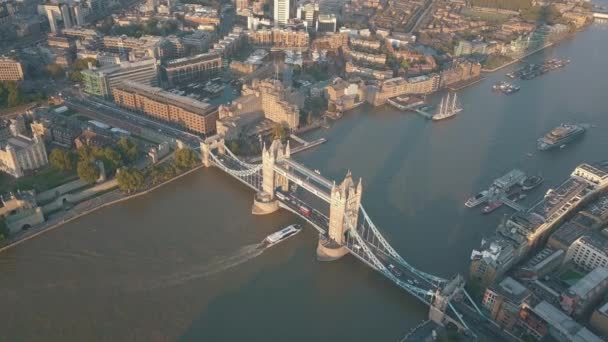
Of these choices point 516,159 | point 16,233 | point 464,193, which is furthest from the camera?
point 516,159

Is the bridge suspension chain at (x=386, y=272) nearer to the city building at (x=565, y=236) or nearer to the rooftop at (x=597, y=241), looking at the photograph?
the city building at (x=565, y=236)

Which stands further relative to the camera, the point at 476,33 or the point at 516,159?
the point at 476,33

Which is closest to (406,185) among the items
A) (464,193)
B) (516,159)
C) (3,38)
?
(464,193)

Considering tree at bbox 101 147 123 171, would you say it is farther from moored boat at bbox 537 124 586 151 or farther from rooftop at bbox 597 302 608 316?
moored boat at bbox 537 124 586 151

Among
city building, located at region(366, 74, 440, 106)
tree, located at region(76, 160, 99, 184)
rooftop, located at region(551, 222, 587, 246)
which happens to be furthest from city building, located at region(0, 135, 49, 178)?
rooftop, located at region(551, 222, 587, 246)

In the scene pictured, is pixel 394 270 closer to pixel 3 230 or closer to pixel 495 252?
pixel 495 252

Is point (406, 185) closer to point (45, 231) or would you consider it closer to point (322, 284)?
point (322, 284)
